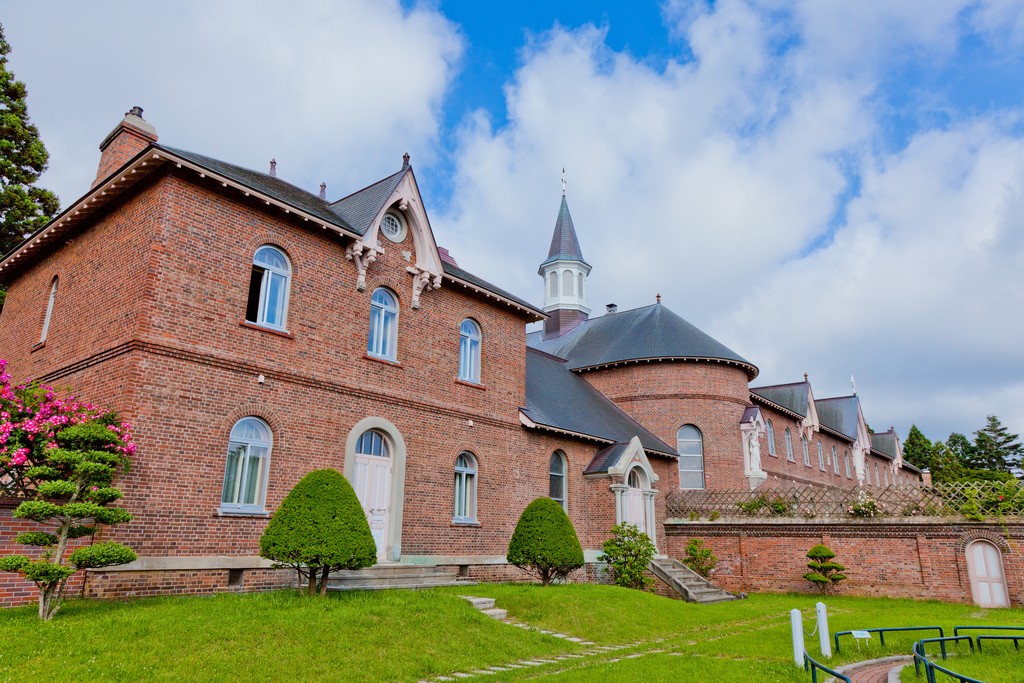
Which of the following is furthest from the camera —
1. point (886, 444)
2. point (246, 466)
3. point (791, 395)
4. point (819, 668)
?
point (886, 444)

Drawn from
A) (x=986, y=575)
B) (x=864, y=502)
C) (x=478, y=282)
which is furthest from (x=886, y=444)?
(x=478, y=282)

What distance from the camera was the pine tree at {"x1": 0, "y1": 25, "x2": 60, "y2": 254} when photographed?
2342cm

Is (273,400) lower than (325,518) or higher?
higher

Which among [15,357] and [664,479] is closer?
[15,357]

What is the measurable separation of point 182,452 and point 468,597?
618 centimetres

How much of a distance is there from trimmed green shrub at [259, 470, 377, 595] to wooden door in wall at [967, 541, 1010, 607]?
1715 cm

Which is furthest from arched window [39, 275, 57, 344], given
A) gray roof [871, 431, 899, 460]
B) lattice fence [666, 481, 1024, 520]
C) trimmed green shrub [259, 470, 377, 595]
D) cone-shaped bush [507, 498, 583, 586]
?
gray roof [871, 431, 899, 460]

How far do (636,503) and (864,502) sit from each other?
712 cm

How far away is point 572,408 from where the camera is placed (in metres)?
25.1

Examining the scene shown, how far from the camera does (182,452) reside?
12570mm

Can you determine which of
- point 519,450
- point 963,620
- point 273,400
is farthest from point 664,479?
point 273,400

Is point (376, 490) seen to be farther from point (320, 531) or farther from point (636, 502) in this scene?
point (636, 502)

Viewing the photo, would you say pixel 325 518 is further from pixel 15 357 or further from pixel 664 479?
pixel 664 479

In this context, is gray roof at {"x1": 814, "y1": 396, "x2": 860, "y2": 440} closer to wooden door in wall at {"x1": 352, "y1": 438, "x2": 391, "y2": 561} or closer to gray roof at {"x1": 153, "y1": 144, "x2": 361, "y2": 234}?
wooden door in wall at {"x1": 352, "y1": 438, "x2": 391, "y2": 561}
